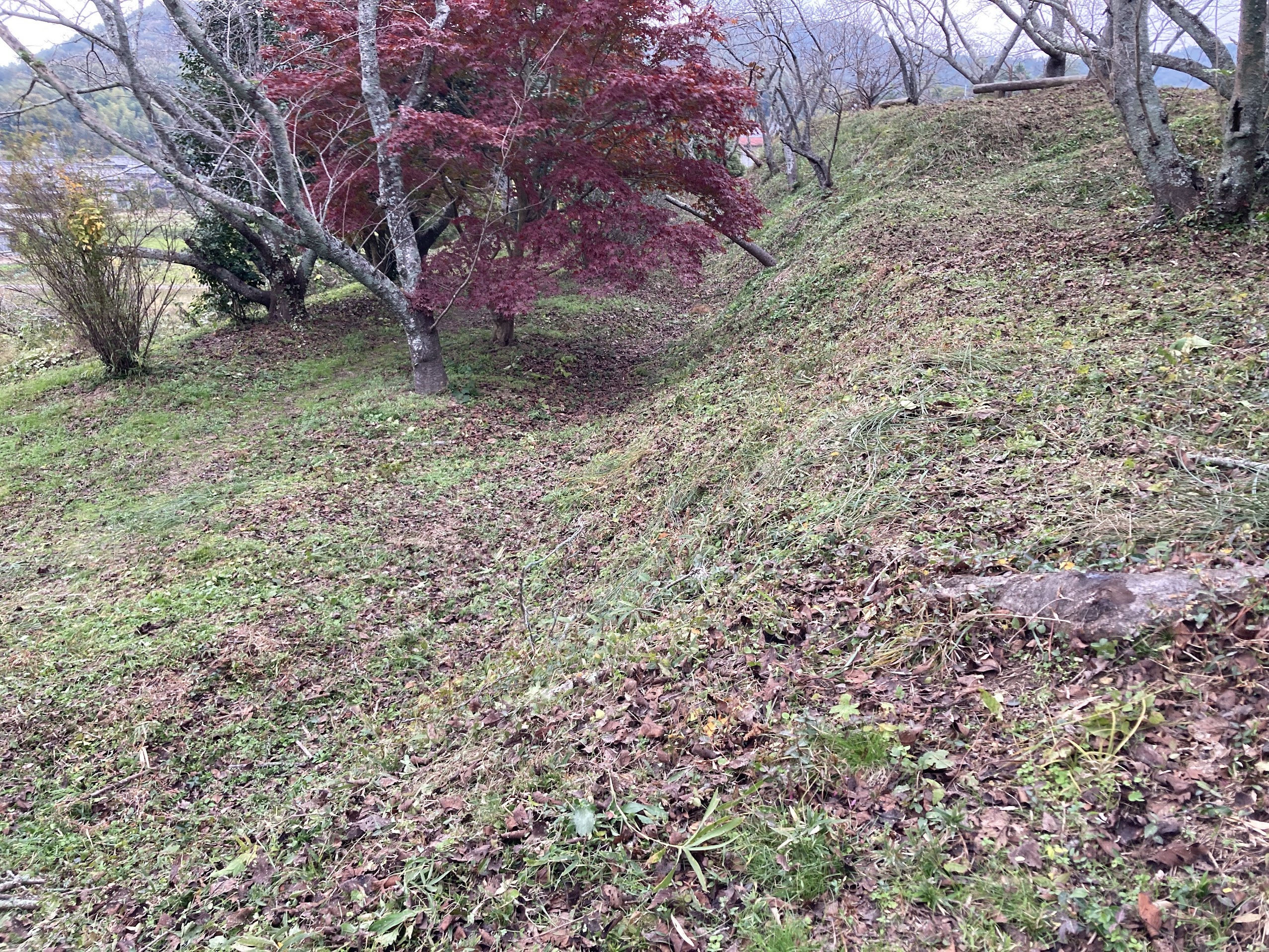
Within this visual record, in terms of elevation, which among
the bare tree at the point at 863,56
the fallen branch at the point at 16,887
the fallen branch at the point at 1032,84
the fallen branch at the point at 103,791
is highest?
the bare tree at the point at 863,56

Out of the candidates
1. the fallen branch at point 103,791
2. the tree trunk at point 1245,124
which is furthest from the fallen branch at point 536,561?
the tree trunk at point 1245,124

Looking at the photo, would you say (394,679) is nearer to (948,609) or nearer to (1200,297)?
(948,609)

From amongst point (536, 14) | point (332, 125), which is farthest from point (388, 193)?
point (536, 14)

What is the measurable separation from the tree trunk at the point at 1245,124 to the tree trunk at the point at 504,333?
7368mm

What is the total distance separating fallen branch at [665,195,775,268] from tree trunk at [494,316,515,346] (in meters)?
2.62

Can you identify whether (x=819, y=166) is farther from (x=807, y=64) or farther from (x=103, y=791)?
(x=103, y=791)

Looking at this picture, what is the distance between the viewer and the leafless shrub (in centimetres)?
841

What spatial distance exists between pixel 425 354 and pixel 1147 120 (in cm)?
702

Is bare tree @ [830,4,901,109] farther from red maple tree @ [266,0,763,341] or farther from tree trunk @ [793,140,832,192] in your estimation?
red maple tree @ [266,0,763,341]

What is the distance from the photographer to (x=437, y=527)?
559 centimetres

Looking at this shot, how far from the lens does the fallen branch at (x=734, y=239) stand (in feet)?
28.5

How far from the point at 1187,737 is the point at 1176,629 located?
381mm

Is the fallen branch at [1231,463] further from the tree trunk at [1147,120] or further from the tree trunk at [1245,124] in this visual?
the tree trunk at [1147,120]

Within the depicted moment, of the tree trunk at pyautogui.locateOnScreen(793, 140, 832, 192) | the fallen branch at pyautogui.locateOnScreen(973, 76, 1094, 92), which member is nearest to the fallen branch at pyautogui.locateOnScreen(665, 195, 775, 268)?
the tree trunk at pyautogui.locateOnScreen(793, 140, 832, 192)
